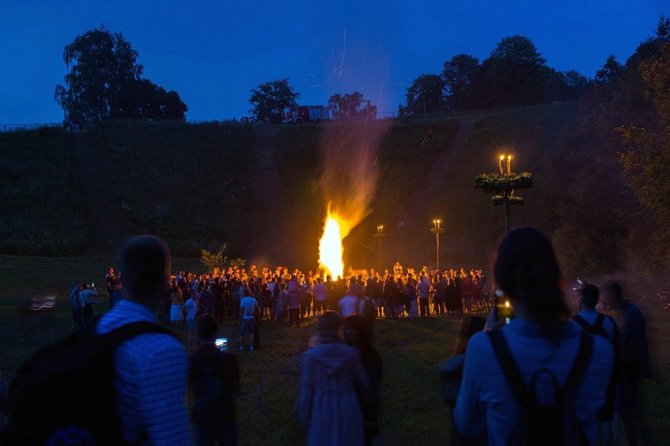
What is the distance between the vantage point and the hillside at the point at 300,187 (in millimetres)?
43594

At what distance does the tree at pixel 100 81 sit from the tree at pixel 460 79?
42.1 meters

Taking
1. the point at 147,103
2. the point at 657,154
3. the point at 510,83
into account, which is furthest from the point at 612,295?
the point at 147,103

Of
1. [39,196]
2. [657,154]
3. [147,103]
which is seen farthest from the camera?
[147,103]

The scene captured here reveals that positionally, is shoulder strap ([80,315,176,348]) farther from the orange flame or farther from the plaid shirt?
the orange flame

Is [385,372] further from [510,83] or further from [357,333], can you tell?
[510,83]

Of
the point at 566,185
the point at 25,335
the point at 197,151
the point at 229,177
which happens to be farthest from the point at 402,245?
the point at 25,335

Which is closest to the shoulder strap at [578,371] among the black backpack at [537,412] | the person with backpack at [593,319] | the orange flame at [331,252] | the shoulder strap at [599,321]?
the black backpack at [537,412]

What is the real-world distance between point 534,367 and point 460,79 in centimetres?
9845

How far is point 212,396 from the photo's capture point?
5.99 m

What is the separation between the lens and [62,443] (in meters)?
2.26

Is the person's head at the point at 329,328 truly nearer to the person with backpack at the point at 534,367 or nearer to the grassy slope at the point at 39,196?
the person with backpack at the point at 534,367

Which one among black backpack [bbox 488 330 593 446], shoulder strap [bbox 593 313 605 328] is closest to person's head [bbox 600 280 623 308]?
shoulder strap [bbox 593 313 605 328]

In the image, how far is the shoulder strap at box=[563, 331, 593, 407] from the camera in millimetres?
2607

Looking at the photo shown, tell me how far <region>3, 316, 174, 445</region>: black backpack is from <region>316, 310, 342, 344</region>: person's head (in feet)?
9.60
